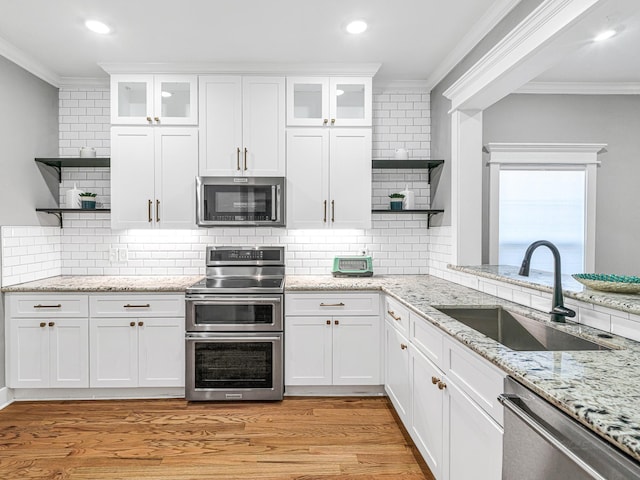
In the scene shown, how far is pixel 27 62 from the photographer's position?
317 centimetres

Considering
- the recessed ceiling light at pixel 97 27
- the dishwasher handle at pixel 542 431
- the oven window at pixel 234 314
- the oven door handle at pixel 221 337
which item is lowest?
the oven door handle at pixel 221 337

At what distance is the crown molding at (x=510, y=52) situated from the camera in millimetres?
1845

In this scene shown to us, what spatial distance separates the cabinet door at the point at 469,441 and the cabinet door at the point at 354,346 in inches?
51.3

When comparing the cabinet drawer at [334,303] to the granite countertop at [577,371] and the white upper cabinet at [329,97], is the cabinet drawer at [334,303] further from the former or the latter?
the white upper cabinet at [329,97]

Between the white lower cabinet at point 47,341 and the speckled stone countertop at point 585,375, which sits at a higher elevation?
the speckled stone countertop at point 585,375

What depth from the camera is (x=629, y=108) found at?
3.75 meters

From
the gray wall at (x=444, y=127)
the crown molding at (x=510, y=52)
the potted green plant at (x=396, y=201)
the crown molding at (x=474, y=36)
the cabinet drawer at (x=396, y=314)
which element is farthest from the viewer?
the potted green plant at (x=396, y=201)

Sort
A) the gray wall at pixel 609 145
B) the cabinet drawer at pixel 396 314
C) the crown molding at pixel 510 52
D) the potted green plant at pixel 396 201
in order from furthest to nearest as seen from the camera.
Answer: the gray wall at pixel 609 145 < the potted green plant at pixel 396 201 < the cabinet drawer at pixel 396 314 < the crown molding at pixel 510 52

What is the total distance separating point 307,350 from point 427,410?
1.23m

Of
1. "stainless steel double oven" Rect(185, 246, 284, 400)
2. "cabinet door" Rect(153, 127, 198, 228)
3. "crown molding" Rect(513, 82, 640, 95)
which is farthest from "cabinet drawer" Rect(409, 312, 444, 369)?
"crown molding" Rect(513, 82, 640, 95)

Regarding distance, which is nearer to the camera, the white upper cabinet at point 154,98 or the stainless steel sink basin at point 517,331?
the stainless steel sink basin at point 517,331

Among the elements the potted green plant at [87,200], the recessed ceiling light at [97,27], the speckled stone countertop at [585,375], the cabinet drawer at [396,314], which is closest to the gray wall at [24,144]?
the potted green plant at [87,200]

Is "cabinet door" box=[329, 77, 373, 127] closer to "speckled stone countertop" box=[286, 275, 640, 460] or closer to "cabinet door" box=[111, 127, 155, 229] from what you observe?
"cabinet door" box=[111, 127, 155, 229]

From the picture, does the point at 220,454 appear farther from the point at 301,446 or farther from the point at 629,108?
the point at 629,108
